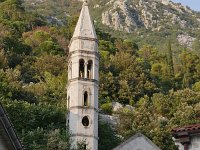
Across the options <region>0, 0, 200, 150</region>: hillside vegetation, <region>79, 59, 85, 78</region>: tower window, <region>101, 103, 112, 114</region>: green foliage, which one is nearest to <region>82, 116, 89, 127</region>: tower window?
<region>0, 0, 200, 150</region>: hillside vegetation

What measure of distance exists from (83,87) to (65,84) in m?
26.3

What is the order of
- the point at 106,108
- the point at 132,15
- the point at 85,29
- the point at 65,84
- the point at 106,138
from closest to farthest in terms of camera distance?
1. the point at 85,29
2. the point at 106,138
3. the point at 106,108
4. the point at 65,84
5. the point at 132,15

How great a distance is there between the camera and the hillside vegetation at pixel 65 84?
56906mm

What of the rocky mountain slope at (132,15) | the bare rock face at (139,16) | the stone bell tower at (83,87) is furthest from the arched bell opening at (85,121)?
the bare rock face at (139,16)

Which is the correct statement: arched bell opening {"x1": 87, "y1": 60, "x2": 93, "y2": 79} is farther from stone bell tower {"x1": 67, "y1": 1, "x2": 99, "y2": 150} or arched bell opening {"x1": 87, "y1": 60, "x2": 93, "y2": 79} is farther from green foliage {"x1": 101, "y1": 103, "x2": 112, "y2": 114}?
green foliage {"x1": 101, "y1": 103, "x2": 112, "y2": 114}

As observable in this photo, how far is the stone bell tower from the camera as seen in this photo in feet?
157

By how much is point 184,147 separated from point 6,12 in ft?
294

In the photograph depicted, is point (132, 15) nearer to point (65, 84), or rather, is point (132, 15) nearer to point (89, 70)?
point (65, 84)

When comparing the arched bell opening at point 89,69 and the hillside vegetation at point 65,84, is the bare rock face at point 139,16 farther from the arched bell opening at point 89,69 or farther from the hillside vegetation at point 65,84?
the arched bell opening at point 89,69

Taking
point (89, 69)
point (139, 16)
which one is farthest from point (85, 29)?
point (139, 16)

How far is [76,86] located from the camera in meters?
49.3

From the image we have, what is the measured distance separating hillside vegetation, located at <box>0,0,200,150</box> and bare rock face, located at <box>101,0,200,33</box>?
133 ft

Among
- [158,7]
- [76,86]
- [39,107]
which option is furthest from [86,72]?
[158,7]

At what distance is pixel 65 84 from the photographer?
75562mm
